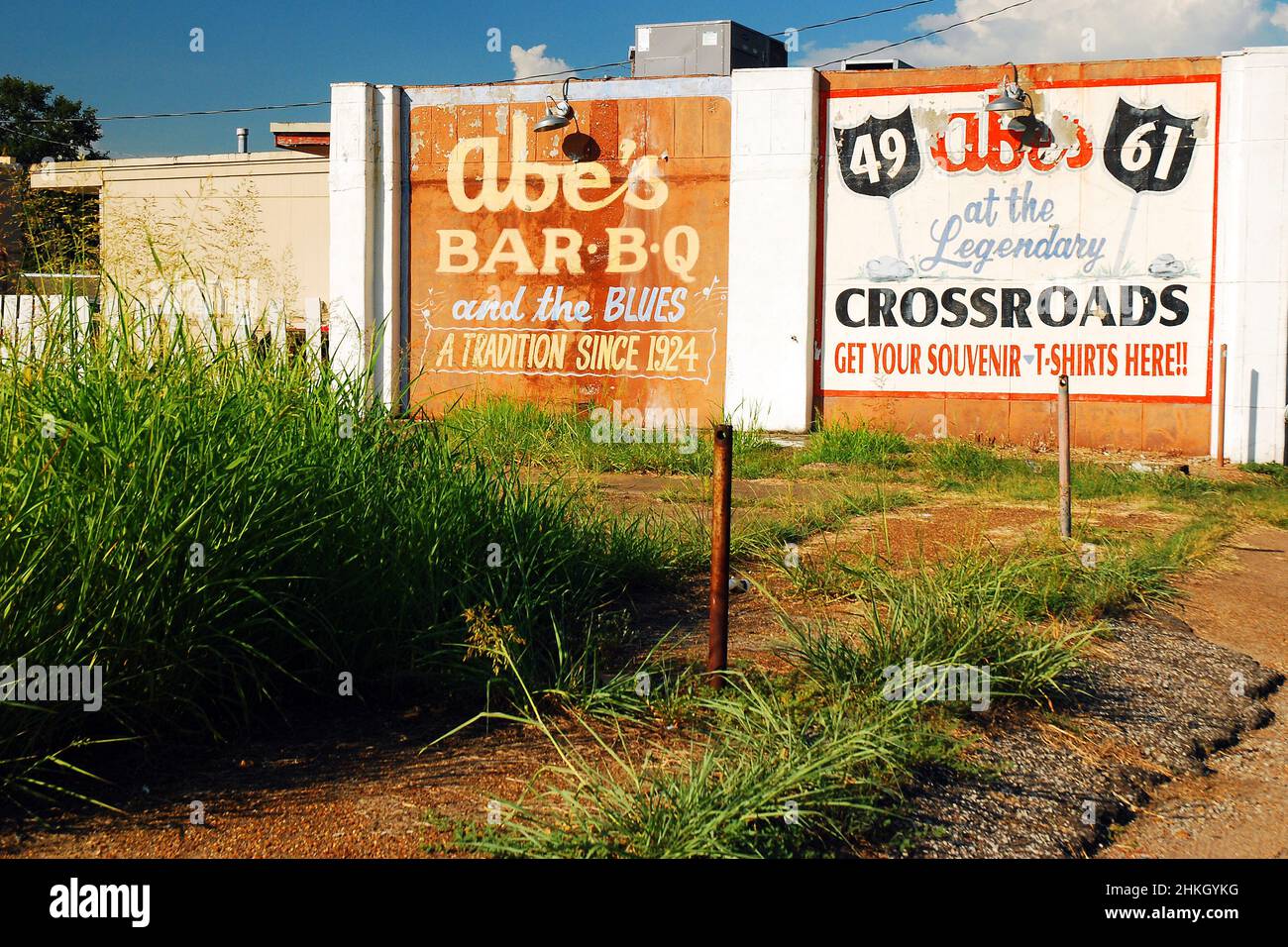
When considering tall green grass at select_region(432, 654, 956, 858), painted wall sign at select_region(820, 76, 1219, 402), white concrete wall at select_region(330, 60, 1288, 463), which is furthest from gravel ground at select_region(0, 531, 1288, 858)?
painted wall sign at select_region(820, 76, 1219, 402)

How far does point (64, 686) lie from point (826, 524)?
15.6ft

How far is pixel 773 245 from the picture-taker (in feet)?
43.3

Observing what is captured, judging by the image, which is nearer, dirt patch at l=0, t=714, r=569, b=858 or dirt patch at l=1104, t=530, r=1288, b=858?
dirt patch at l=0, t=714, r=569, b=858

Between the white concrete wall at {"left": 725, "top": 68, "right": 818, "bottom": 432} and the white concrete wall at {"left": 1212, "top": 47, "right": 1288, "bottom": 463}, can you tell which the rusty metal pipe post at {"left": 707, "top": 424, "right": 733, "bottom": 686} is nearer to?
the white concrete wall at {"left": 725, "top": 68, "right": 818, "bottom": 432}

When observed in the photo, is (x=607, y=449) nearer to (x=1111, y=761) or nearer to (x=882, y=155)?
(x=882, y=155)

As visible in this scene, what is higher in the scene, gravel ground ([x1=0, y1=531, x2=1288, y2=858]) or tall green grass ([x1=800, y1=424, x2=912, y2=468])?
tall green grass ([x1=800, y1=424, x2=912, y2=468])

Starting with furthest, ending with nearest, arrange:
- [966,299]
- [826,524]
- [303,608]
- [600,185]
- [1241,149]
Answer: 1. [600,185]
2. [966,299]
3. [1241,149]
4. [826,524]
5. [303,608]

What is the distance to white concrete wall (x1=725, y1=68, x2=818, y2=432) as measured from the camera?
42.8 feet

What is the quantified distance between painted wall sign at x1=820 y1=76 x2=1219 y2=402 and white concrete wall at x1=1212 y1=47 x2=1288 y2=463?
17 cm

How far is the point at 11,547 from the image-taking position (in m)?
3.36
